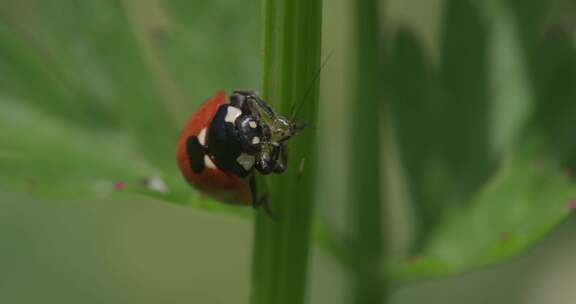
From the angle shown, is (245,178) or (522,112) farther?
(522,112)

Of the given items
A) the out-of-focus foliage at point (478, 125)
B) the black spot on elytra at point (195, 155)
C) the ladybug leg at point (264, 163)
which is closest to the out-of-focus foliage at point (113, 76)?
the black spot on elytra at point (195, 155)

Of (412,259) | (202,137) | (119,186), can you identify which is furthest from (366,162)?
(119,186)

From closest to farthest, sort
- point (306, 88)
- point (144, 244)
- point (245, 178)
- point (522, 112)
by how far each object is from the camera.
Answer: point (306, 88) < point (245, 178) < point (522, 112) < point (144, 244)

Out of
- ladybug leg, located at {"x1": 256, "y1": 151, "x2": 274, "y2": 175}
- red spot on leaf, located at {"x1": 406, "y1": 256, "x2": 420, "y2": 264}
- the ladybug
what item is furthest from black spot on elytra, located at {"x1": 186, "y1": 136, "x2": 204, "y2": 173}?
red spot on leaf, located at {"x1": 406, "y1": 256, "x2": 420, "y2": 264}

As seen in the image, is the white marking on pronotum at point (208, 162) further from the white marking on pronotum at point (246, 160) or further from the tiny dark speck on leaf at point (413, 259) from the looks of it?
the tiny dark speck on leaf at point (413, 259)

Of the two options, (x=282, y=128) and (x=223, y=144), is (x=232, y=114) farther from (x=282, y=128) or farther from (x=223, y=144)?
(x=282, y=128)

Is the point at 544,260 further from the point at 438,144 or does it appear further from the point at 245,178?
the point at 245,178

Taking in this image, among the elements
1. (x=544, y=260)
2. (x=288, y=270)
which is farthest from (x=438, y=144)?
(x=544, y=260)
